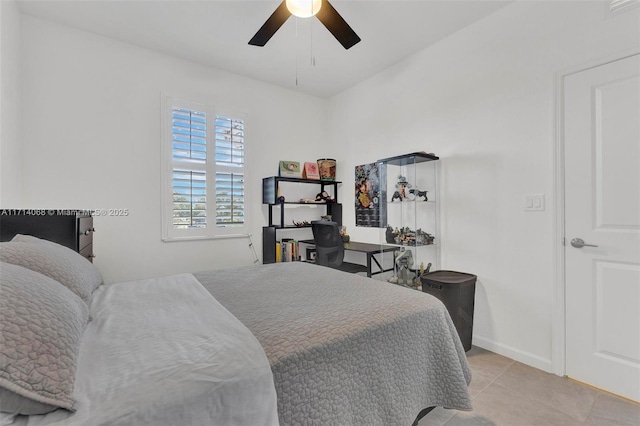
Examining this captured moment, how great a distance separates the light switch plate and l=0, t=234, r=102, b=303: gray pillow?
2840 mm

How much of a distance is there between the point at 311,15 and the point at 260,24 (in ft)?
2.89

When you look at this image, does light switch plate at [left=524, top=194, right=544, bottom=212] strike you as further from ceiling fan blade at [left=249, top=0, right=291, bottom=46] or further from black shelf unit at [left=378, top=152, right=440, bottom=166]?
ceiling fan blade at [left=249, top=0, right=291, bottom=46]

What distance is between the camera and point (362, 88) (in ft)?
12.5

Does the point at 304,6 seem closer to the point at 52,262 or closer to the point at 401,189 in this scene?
the point at 401,189

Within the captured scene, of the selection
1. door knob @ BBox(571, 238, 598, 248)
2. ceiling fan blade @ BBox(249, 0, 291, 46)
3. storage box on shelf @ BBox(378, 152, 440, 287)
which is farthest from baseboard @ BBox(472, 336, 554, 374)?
ceiling fan blade @ BBox(249, 0, 291, 46)

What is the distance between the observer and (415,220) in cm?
295

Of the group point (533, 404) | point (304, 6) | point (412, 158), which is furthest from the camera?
point (412, 158)

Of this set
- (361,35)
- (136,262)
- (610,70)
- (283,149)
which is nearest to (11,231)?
(136,262)

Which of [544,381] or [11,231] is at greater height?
[11,231]

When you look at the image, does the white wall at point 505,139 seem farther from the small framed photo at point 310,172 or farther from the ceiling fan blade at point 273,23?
the ceiling fan blade at point 273,23

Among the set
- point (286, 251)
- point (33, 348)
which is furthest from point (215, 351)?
point (286, 251)

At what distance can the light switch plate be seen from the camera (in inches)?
86.4

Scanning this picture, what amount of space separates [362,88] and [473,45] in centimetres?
145

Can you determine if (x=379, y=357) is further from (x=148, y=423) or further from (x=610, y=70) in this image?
(x=610, y=70)
